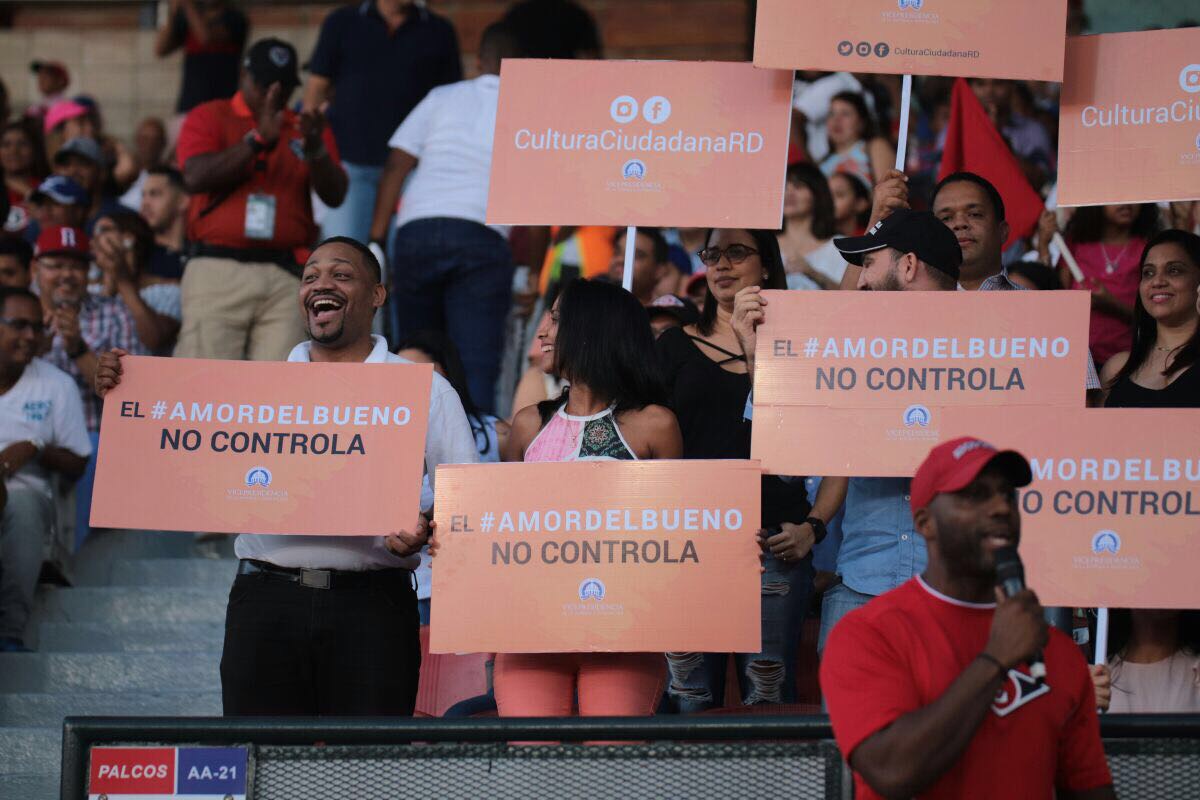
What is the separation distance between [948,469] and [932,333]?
1.63 m

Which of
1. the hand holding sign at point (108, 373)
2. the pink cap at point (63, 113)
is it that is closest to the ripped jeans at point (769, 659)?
→ the hand holding sign at point (108, 373)

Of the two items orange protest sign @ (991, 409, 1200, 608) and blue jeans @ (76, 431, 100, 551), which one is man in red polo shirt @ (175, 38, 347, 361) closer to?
blue jeans @ (76, 431, 100, 551)

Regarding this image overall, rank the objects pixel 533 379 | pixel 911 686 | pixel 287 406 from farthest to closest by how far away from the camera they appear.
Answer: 1. pixel 533 379
2. pixel 287 406
3. pixel 911 686

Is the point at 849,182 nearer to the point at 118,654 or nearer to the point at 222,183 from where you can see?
the point at 222,183

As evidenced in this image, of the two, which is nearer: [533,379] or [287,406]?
[287,406]

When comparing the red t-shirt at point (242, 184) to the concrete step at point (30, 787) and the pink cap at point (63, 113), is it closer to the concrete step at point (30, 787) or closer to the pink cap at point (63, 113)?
the concrete step at point (30, 787)

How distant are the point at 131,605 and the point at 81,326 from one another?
2094mm

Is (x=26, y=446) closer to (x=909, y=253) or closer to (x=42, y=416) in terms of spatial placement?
(x=42, y=416)

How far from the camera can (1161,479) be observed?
4785 mm

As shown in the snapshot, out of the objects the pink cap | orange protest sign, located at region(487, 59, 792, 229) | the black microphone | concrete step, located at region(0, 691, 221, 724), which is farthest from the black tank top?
the pink cap

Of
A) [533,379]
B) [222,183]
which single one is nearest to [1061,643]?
[533,379]

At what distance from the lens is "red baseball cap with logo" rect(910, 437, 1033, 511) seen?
3.42 meters

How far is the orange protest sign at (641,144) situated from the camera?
5781mm

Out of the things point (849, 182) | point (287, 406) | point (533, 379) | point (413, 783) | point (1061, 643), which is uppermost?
point (849, 182)
